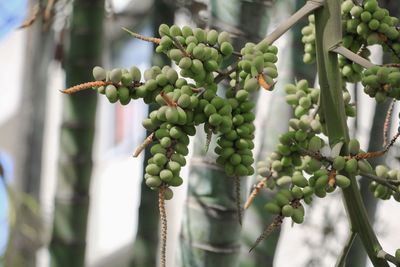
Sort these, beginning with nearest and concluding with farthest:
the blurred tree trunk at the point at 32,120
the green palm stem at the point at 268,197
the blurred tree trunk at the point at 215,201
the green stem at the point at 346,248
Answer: the green stem at the point at 346,248 → the blurred tree trunk at the point at 215,201 → the green palm stem at the point at 268,197 → the blurred tree trunk at the point at 32,120

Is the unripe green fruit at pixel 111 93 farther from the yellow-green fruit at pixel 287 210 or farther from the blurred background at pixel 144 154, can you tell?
the blurred background at pixel 144 154

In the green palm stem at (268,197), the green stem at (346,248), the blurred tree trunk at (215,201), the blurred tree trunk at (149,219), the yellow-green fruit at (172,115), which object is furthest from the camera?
the blurred tree trunk at (149,219)

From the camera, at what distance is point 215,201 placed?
82cm

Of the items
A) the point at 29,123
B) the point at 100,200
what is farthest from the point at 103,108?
the point at 29,123

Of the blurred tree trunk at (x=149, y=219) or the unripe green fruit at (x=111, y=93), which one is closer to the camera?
the unripe green fruit at (x=111, y=93)

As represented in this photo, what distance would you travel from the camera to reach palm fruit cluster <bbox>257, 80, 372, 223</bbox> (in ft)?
1.65

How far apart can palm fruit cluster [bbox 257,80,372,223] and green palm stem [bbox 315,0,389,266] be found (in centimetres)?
2

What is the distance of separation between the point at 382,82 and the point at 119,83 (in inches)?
7.1

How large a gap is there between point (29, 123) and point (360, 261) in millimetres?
1567

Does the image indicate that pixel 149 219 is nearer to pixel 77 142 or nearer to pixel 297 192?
pixel 77 142

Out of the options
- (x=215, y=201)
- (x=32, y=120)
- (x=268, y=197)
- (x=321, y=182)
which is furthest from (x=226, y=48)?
(x=32, y=120)

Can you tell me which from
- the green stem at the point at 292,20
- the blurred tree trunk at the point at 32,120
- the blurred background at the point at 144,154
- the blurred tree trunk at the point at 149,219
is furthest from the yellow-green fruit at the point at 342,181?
the blurred tree trunk at the point at 32,120

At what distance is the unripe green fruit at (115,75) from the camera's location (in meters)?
0.47

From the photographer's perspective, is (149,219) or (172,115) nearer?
(172,115)
